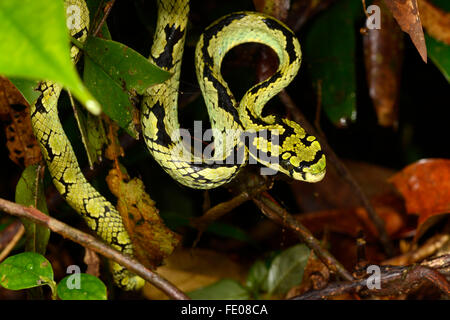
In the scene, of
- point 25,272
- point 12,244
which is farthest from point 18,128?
point 25,272

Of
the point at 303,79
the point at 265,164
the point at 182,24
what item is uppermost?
the point at 303,79

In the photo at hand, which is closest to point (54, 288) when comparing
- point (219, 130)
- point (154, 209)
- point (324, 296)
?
point (154, 209)

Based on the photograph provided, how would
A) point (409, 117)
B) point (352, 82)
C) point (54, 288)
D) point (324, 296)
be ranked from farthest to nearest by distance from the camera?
point (409, 117), point (352, 82), point (324, 296), point (54, 288)

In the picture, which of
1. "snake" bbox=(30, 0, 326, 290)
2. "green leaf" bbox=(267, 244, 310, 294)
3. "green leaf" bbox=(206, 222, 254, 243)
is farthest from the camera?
"green leaf" bbox=(206, 222, 254, 243)

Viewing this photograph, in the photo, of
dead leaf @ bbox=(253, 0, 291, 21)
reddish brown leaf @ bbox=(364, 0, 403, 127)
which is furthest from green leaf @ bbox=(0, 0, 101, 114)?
reddish brown leaf @ bbox=(364, 0, 403, 127)

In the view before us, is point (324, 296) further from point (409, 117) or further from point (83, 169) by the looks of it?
point (409, 117)

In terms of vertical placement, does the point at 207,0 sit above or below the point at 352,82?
above

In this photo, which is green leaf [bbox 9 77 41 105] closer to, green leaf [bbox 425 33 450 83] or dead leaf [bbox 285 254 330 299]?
dead leaf [bbox 285 254 330 299]
